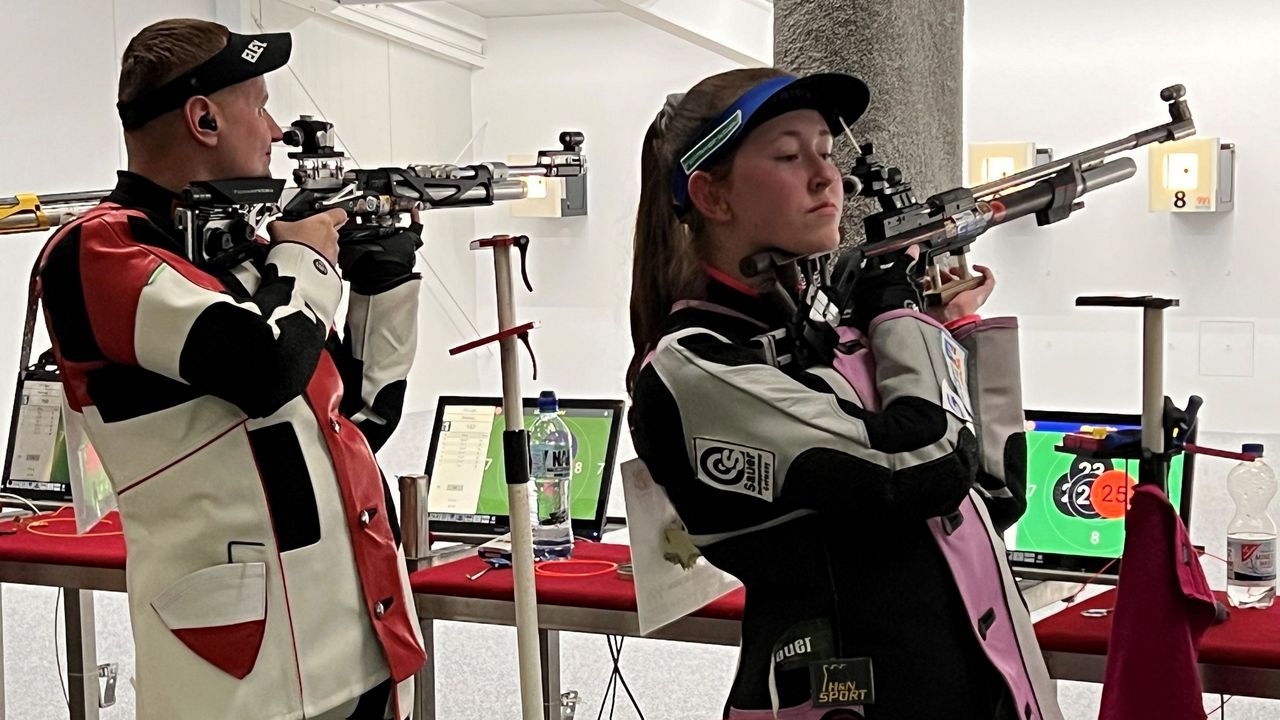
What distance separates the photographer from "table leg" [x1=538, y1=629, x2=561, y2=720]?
2469 mm

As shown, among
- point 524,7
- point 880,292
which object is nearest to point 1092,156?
point 880,292

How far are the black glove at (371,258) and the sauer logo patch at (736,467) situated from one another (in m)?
0.71

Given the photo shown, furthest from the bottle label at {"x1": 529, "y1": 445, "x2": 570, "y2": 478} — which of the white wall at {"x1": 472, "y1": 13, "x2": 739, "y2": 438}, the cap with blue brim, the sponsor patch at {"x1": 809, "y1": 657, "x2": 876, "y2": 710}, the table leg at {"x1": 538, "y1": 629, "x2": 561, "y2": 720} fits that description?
the white wall at {"x1": 472, "y1": 13, "x2": 739, "y2": 438}

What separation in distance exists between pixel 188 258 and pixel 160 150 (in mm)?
136

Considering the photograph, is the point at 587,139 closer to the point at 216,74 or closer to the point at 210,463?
the point at 216,74

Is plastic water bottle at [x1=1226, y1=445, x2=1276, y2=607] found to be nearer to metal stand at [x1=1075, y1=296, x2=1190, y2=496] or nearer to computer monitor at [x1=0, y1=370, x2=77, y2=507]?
metal stand at [x1=1075, y1=296, x2=1190, y2=496]

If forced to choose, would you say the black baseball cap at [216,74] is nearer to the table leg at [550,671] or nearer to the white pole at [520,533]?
the white pole at [520,533]

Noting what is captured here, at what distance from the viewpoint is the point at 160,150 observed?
1536mm

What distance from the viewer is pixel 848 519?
47.0 inches

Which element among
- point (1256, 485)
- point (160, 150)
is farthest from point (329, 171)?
point (1256, 485)

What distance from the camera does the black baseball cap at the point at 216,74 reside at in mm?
1504

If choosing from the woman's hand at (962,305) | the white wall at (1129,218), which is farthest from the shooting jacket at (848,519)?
the white wall at (1129,218)

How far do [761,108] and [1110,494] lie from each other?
104cm

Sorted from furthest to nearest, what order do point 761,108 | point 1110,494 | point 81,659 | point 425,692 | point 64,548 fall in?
point 81,659, point 64,548, point 425,692, point 1110,494, point 761,108
